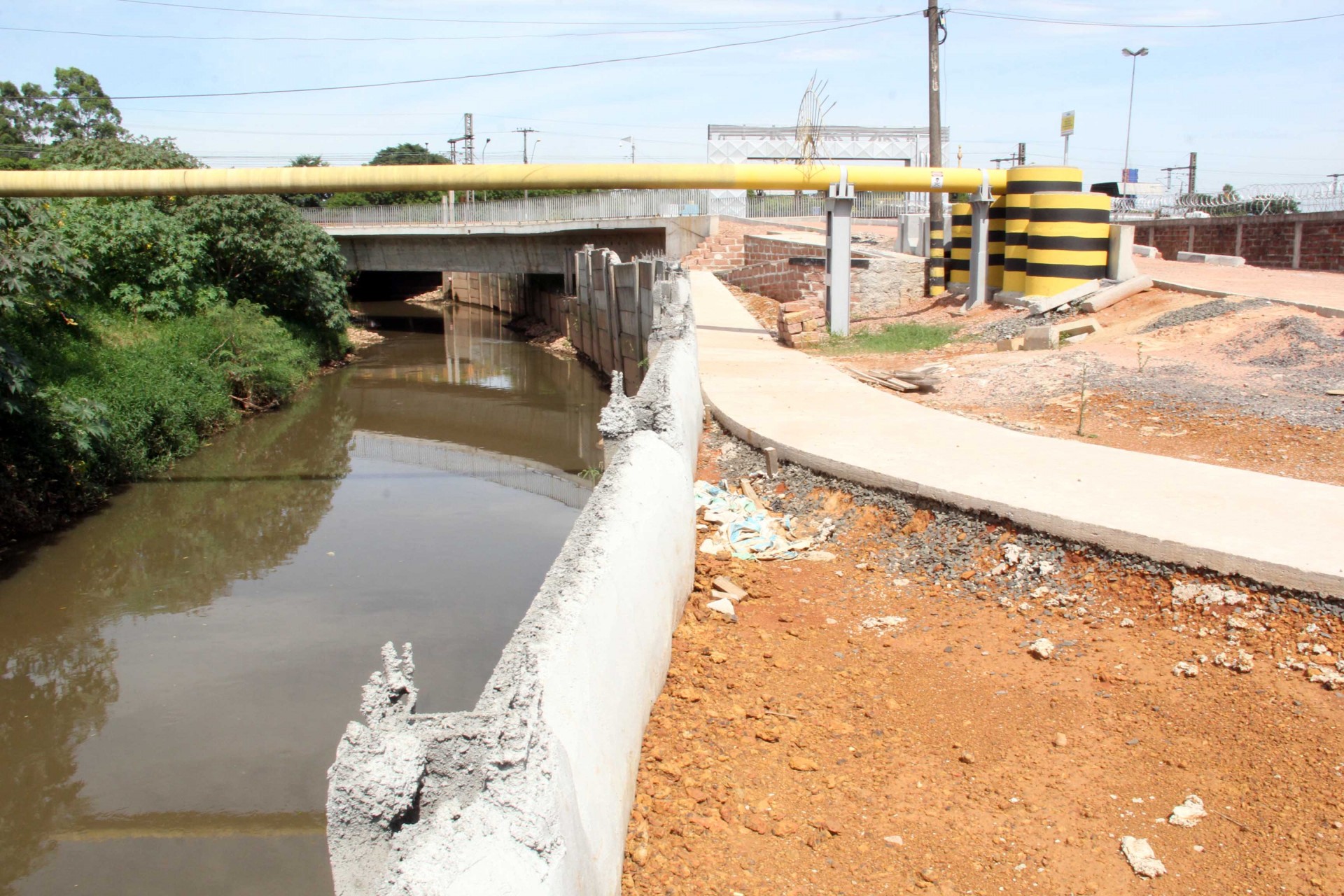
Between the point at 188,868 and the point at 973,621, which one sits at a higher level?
the point at 973,621

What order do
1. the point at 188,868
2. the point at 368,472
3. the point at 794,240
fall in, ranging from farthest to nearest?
the point at 794,240
the point at 368,472
the point at 188,868

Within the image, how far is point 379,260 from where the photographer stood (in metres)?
34.0

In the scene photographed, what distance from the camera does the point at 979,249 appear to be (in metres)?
16.6

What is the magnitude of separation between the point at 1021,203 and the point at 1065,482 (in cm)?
1096

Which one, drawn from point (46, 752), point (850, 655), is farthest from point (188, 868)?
point (850, 655)

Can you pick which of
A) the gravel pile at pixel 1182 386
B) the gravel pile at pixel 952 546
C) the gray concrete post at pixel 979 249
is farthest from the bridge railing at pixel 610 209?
the gravel pile at pixel 952 546

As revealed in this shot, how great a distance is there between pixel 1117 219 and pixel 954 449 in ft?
93.1

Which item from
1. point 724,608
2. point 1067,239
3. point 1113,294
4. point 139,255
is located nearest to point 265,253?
point 139,255

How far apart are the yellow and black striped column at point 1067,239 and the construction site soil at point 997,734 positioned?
1018 cm

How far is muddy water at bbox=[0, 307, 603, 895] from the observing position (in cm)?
658

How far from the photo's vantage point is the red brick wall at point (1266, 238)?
21281 millimetres

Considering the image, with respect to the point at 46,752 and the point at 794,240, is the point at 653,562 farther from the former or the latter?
A: the point at 794,240

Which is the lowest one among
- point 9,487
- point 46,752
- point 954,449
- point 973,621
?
point 46,752

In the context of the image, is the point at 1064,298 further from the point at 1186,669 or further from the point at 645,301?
the point at 1186,669
